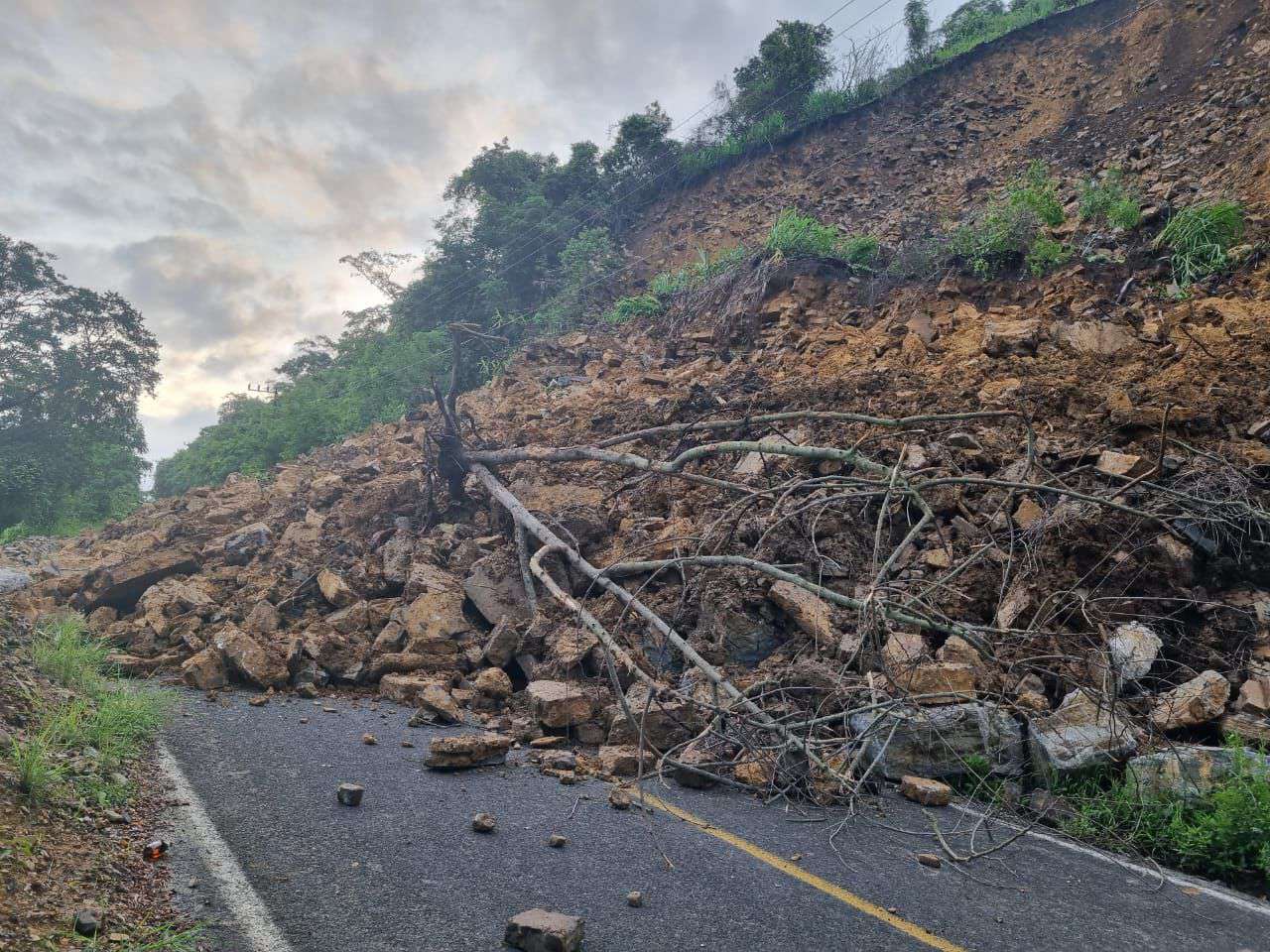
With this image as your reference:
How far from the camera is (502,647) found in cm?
538

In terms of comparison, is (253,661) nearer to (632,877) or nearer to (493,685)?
(493,685)

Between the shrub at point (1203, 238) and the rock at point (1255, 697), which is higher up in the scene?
the shrub at point (1203, 238)

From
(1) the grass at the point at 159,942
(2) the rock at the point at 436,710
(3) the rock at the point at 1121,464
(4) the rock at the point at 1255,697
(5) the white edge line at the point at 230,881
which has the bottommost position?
(2) the rock at the point at 436,710

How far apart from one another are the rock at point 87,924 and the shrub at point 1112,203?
1080cm

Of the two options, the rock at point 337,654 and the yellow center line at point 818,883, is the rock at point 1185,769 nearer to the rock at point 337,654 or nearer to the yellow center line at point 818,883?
the yellow center line at point 818,883

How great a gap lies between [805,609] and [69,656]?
5250 mm

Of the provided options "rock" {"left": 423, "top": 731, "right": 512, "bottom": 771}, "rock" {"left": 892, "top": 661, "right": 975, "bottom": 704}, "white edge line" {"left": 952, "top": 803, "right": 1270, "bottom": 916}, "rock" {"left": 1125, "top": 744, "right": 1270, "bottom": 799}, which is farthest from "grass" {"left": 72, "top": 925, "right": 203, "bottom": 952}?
"rock" {"left": 1125, "top": 744, "right": 1270, "bottom": 799}

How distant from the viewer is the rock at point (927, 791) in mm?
3617

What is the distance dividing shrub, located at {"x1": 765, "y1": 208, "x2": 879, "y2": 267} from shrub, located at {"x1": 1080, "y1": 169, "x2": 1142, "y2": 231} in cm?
295

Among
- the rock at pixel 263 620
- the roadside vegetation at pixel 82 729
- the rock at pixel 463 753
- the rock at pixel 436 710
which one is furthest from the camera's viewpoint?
the rock at pixel 263 620

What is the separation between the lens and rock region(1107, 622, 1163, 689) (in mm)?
3896

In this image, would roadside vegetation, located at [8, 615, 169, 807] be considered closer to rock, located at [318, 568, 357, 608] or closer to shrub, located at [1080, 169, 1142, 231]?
rock, located at [318, 568, 357, 608]

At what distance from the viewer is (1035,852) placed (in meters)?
3.19

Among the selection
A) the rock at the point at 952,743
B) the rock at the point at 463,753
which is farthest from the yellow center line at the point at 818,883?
the rock at the point at 952,743
